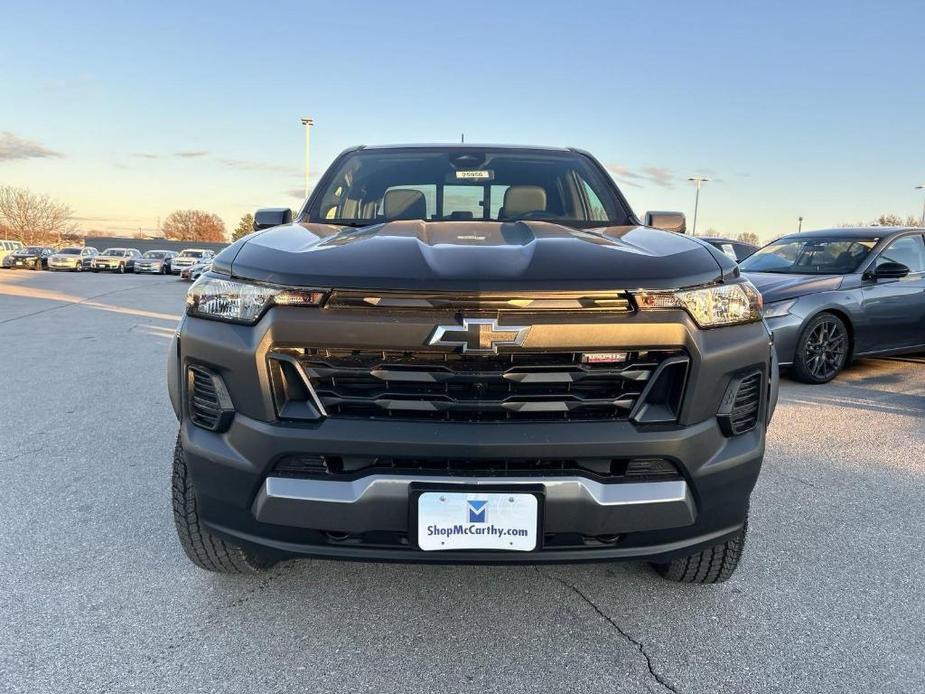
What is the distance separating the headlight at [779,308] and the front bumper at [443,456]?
4508mm

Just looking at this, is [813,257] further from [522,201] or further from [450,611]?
[450,611]

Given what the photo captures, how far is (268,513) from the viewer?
186 cm

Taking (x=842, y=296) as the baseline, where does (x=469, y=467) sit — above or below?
below

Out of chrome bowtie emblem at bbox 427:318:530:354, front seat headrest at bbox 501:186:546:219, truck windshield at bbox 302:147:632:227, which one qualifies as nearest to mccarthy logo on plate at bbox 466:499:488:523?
chrome bowtie emblem at bbox 427:318:530:354

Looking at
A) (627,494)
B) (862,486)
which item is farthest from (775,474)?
(627,494)

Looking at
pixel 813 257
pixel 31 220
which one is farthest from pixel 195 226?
pixel 813 257

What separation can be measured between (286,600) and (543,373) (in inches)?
52.1

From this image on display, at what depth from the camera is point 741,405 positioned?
1979 mm

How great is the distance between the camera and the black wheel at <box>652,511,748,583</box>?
7.66ft

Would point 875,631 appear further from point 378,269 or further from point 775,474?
point 378,269

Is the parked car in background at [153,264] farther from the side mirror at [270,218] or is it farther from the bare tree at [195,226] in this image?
the bare tree at [195,226]

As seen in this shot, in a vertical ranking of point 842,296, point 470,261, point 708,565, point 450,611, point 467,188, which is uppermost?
point 467,188

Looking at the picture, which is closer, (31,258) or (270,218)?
(270,218)

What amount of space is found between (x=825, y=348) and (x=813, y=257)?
1.26 meters
